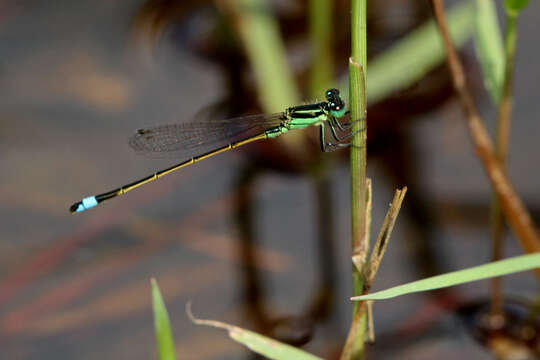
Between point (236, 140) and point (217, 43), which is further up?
point (217, 43)

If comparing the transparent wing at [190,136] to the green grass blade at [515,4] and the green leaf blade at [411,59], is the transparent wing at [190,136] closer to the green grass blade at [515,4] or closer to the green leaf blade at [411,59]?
the green leaf blade at [411,59]

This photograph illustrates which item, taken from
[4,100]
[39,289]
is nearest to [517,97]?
[39,289]

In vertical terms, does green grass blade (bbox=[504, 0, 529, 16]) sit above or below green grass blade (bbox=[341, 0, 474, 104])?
below

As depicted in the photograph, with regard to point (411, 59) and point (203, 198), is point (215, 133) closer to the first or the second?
point (203, 198)

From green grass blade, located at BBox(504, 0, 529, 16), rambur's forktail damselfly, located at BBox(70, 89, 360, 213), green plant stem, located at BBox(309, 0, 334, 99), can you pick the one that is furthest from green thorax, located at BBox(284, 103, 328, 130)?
green grass blade, located at BBox(504, 0, 529, 16)

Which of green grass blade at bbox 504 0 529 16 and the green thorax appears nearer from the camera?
green grass blade at bbox 504 0 529 16

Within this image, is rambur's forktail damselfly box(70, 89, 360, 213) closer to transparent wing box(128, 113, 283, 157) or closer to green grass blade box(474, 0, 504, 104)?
transparent wing box(128, 113, 283, 157)

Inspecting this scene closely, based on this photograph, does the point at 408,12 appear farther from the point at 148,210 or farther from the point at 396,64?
the point at 148,210
